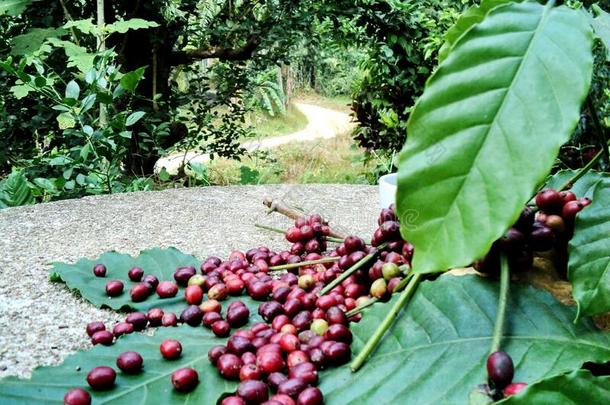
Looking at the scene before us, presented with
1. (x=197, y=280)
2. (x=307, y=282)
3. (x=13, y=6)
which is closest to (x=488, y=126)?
(x=307, y=282)

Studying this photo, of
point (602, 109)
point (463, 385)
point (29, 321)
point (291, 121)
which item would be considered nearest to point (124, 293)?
point (29, 321)

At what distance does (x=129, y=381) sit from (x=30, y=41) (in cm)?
229

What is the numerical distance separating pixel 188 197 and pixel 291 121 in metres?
8.42

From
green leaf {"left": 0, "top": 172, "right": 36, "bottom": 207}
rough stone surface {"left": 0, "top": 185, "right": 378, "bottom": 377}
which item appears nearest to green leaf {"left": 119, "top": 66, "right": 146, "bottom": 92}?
rough stone surface {"left": 0, "top": 185, "right": 378, "bottom": 377}

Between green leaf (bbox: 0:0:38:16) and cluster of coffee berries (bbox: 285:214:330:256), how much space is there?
2.01 metres

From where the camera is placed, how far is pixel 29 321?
915mm

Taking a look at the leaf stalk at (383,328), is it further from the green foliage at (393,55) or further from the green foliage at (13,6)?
the green foliage at (393,55)

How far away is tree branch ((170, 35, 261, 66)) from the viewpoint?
138 inches

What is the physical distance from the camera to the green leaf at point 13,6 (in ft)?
8.27

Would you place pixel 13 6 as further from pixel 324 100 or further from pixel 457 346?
pixel 324 100

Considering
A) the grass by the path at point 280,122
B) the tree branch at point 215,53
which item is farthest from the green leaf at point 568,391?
the grass by the path at point 280,122

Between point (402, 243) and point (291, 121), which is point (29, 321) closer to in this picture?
point (402, 243)

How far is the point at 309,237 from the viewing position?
1153 millimetres

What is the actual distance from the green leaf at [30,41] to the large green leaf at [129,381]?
203cm
